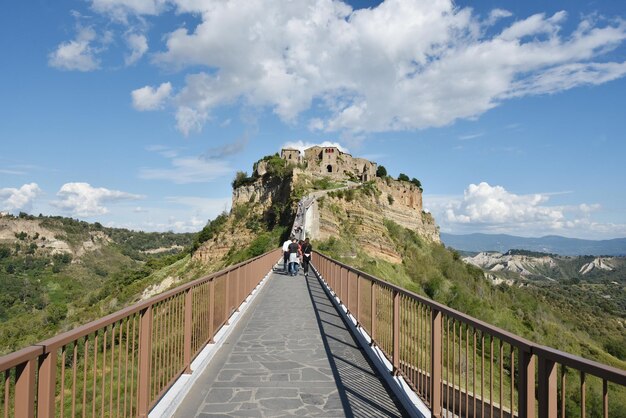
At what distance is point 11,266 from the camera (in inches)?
3743

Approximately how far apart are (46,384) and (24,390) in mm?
254

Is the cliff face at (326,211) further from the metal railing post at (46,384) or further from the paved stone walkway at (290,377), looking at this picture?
the metal railing post at (46,384)

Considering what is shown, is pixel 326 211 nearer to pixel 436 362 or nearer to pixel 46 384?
pixel 436 362

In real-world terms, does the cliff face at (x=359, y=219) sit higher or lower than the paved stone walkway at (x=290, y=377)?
higher

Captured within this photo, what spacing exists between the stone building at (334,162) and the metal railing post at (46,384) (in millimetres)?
68938

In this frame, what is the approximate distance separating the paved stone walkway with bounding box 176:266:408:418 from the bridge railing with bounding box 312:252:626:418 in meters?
0.47

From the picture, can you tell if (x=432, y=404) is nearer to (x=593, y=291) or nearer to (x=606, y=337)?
(x=606, y=337)

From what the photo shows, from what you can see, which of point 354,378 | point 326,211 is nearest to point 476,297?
point 326,211

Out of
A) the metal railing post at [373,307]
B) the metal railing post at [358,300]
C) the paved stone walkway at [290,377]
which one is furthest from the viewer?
the metal railing post at [358,300]

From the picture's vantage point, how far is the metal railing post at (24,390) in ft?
7.21

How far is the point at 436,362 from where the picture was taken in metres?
4.44


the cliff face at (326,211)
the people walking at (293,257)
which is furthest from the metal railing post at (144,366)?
the cliff face at (326,211)

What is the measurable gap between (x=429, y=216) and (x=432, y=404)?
81.0 metres

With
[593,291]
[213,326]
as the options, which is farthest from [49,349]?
[593,291]
